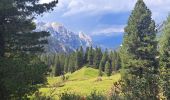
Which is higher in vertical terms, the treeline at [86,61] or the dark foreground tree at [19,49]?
the treeline at [86,61]

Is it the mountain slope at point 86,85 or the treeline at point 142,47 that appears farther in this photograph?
the mountain slope at point 86,85

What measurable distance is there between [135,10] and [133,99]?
123 feet

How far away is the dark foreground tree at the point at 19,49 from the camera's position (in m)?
21.7

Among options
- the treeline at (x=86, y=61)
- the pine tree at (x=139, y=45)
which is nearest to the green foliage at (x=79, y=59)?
the treeline at (x=86, y=61)

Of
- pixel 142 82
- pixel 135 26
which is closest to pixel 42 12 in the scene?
pixel 142 82

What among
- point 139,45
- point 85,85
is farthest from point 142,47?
point 85,85

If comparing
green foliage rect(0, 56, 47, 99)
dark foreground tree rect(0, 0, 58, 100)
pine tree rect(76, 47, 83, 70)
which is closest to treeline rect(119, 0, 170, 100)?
dark foreground tree rect(0, 0, 58, 100)

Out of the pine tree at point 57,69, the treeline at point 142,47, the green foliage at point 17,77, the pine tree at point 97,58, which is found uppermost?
the pine tree at point 97,58

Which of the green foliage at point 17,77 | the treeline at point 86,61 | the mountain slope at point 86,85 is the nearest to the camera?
the green foliage at point 17,77

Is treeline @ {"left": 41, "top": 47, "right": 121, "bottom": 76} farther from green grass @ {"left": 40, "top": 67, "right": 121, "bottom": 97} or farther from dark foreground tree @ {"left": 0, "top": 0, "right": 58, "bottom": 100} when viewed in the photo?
dark foreground tree @ {"left": 0, "top": 0, "right": 58, "bottom": 100}

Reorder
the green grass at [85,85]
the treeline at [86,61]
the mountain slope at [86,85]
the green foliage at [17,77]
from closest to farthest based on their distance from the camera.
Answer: the green foliage at [17,77], the mountain slope at [86,85], the green grass at [85,85], the treeline at [86,61]

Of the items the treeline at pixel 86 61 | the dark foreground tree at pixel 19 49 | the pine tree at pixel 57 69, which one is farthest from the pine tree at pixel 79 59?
the dark foreground tree at pixel 19 49

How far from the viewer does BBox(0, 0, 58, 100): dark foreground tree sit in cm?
2172

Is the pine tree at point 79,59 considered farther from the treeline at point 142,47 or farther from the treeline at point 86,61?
the treeline at point 142,47
